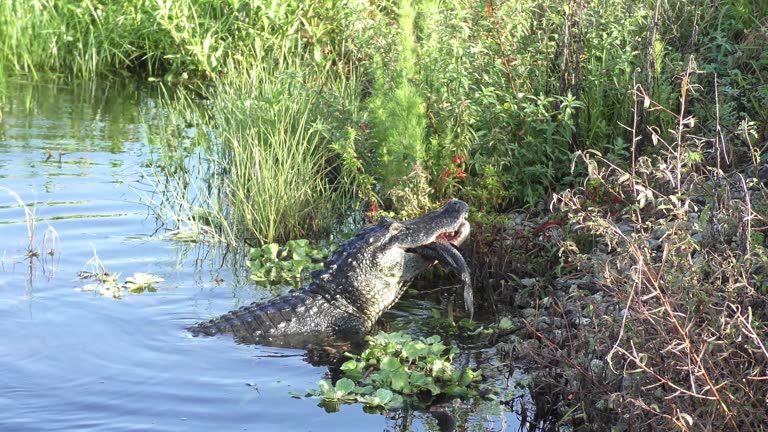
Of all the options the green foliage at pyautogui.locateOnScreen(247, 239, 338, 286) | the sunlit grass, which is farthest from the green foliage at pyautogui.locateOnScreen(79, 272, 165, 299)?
the sunlit grass

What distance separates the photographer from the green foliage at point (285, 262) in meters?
7.70

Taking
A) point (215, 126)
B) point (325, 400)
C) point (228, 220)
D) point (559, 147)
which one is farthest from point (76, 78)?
point (325, 400)

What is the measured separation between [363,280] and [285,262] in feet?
3.79

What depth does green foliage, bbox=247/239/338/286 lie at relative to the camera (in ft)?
25.3

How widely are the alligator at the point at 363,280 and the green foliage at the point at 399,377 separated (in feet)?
2.19

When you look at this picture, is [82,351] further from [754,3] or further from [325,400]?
[754,3]

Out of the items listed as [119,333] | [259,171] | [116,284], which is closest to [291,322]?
[119,333]

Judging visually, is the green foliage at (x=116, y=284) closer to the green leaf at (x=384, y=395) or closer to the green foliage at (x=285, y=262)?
the green foliage at (x=285, y=262)

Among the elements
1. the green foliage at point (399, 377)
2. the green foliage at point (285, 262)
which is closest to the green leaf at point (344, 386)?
the green foliage at point (399, 377)

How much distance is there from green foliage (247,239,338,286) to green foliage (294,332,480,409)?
68.0 inches

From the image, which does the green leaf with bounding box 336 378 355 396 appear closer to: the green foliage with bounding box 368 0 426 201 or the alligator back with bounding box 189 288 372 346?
the alligator back with bounding box 189 288 372 346

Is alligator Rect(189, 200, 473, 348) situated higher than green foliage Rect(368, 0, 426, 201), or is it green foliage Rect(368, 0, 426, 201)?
green foliage Rect(368, 0, 426, 201)

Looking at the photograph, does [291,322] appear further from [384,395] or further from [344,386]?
[384,395]

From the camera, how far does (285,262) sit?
25.4 feet
